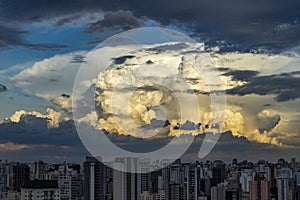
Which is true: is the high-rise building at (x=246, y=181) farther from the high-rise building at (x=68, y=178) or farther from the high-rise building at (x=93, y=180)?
the high-rise building at (x=68, y=178)

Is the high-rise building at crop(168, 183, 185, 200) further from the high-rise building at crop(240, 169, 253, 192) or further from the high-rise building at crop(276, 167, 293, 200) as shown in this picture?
the high-rise building at crop(276, 167, 293, 200)

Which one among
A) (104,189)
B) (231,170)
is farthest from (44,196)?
(231,170)

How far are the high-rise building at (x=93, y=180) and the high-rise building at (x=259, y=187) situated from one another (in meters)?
3.60

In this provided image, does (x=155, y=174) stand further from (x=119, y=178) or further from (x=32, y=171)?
(x=32, y=171)

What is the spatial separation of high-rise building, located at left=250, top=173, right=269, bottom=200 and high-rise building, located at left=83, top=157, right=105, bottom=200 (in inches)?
142

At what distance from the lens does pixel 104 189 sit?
43.6 feet

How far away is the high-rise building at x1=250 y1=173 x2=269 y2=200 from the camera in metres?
14.5

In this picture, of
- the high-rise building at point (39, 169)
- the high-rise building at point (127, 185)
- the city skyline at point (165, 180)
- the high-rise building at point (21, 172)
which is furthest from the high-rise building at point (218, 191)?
the high-rise building at point (21, 172)

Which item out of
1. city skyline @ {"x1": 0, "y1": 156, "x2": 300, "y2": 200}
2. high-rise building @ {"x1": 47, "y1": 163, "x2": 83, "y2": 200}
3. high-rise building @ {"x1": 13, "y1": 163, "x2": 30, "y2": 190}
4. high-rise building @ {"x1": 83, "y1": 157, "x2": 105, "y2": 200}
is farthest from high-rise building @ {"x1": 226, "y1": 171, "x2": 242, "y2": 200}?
high-rise building @ {"x1": 13, "y1": 163, "x2": 30, "y2": 190}

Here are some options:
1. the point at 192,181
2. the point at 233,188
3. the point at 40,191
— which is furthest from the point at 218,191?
the point at 40,191

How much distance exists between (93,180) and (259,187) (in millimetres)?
4099

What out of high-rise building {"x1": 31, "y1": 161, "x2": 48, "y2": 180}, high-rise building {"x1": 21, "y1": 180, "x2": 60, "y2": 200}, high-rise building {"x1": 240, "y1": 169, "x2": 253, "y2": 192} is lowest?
high-rise building {"x1": 21, "y1": 180, "x2": 60, "y2": 200}

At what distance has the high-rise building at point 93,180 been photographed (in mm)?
13273

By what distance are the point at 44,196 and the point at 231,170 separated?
6.71m
